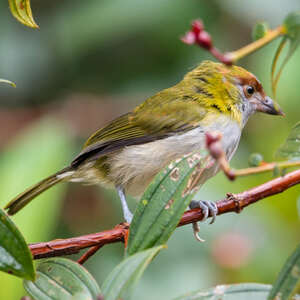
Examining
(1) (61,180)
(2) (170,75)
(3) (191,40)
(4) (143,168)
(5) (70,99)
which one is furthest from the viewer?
(5) (70,99)

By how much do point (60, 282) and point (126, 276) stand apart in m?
0.28

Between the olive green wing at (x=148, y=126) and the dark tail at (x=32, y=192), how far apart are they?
0.29ft

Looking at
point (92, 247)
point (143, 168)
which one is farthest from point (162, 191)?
point (143, 168)

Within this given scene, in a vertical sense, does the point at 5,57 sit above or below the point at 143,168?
above

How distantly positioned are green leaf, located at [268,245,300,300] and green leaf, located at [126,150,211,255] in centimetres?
29

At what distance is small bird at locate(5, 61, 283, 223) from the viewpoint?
2.53 meters

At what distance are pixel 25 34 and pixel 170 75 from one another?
1.09m

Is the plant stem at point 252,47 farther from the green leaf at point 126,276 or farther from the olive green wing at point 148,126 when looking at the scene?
the olive green wing at point 148,126

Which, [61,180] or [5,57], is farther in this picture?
[5,57]

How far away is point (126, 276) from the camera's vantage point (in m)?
1.25

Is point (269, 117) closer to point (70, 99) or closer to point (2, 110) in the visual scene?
point (70, 99)

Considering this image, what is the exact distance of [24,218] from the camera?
9.14 feet

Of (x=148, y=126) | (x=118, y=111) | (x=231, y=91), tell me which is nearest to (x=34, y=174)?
(x=148, y=126)

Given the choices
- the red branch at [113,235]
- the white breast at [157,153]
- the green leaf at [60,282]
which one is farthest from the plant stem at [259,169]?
the white breast at [157,153]
